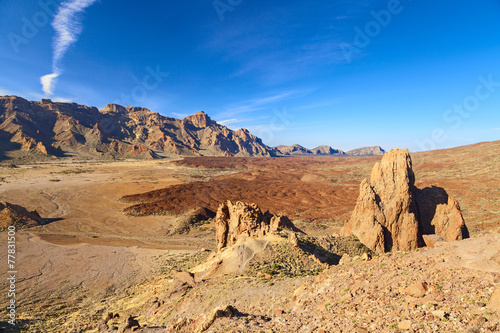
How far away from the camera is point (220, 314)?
25.5ft

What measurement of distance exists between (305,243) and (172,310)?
328 inches

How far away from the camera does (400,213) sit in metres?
17.0

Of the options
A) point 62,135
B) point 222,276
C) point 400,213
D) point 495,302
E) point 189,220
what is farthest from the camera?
point 62,135

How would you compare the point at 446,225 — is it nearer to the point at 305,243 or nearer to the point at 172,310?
the point at 305,243

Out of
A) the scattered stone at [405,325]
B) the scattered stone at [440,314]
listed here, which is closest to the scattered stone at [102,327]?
the scattered stone at [405,325]

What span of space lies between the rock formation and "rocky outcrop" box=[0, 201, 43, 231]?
38.3m

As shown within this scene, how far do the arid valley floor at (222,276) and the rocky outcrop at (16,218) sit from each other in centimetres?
199

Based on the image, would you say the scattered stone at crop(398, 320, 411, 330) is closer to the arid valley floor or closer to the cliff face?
the arid valley floor

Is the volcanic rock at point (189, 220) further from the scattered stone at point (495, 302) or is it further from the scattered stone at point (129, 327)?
the scattered stone at point (495, 302)

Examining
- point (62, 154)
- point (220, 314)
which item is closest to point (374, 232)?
point (220, 314)

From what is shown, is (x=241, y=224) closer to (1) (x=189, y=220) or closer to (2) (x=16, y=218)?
(1) (x=189, y=220)

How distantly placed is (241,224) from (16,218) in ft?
106

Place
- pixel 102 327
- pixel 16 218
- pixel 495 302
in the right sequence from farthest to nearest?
1. pixel 16 218
2. pixel 102 327
3. pixel 495 302

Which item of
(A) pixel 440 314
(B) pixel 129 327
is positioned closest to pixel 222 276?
(B) pixel 129 327
